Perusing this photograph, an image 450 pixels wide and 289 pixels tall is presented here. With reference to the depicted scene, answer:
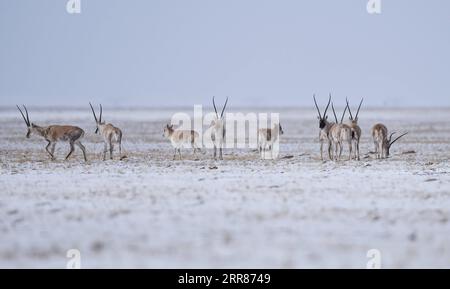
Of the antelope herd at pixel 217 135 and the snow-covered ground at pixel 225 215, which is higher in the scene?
the antelope herd at pixel 217 135

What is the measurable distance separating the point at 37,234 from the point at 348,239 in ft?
13.3

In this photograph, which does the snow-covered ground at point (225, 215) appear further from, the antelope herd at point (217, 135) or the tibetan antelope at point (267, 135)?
the tibetan antelope at point (267, 135)

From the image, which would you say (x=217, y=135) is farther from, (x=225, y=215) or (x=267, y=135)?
(x=225, y=215)

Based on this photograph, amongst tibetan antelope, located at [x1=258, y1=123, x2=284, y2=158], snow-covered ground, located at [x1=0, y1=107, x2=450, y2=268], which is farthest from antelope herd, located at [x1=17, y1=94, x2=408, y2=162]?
snow-covered ground, located at [x1=0, y1=107, x2=450, y2=268]

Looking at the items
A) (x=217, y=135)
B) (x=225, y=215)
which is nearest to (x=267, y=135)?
(x=217, y=135)

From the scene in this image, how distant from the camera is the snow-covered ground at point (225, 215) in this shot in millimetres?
9242

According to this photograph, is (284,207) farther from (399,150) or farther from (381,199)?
(399,150)

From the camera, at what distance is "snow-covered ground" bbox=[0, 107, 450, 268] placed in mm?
9242

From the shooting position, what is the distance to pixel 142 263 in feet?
29.2

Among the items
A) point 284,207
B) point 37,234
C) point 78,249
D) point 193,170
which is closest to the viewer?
→ point 78,249

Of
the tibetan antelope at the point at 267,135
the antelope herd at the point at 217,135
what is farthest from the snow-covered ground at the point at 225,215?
the tibetan antelope at the point at 267,135

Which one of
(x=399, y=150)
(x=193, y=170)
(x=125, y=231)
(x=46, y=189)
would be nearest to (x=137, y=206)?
(x=125, y=231)

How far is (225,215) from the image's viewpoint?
11.8 m
